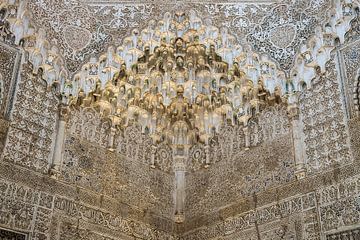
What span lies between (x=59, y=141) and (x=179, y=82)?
2297 mm

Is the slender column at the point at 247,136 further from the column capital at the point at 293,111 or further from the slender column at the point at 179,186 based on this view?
the slender column at the point at 179,186

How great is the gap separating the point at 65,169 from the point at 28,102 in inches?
41.7

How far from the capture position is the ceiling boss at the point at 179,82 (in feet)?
25.9

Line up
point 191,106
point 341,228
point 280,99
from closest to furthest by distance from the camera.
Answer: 1. point 341,228
2. point 280,99
3. point 191,106

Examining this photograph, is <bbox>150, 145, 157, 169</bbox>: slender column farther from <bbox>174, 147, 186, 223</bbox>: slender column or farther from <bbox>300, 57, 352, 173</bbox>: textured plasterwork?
<bbox>300, 57, 352, 173</bbox>: textured plasterwork

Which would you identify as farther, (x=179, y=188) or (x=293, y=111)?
(x=179, y=188)

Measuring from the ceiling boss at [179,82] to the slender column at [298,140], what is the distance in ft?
1.24

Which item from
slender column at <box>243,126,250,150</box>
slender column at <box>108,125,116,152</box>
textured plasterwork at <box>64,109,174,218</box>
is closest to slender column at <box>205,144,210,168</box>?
textured plasterwork at <box>64,109,174,218</box>

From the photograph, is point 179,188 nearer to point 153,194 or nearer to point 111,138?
point 153,194

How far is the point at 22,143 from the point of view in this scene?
6895 mm

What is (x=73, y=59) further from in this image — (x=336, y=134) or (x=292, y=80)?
(x=336, y=134)

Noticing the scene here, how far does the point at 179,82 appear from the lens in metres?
8.66

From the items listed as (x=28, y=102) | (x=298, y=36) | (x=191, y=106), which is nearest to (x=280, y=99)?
(x=298, y=36)

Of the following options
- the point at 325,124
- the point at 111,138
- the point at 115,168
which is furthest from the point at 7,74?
the point at 325,124
